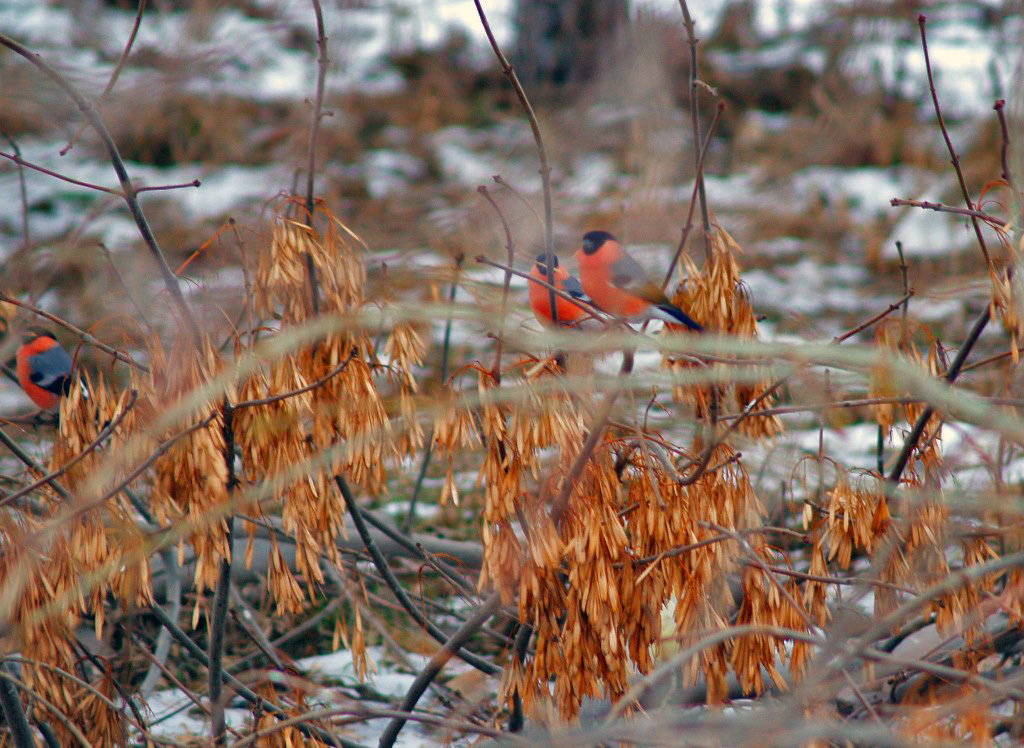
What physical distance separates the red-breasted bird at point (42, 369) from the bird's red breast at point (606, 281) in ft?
4.73

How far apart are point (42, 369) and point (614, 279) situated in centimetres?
164

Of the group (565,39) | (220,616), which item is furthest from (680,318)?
(565,39)

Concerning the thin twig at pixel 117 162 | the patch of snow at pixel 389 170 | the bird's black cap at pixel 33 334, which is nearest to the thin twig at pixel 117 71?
the thin twig at pixel 117 162

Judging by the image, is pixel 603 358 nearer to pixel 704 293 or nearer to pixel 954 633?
pixel 704 293

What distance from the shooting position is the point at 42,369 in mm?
2904

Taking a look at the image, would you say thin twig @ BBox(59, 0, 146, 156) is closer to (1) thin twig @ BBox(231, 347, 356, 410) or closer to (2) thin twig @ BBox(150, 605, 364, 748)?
(1) thin twig @ BBox(231, 347, 356, 410)

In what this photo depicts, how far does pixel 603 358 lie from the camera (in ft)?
6.47

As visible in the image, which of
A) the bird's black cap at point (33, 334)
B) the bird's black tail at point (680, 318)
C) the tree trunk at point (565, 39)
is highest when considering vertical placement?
the tree trunk at point (565, 39)

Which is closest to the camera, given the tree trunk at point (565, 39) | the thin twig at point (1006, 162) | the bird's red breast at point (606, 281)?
the thin twig at point (1006, 162)

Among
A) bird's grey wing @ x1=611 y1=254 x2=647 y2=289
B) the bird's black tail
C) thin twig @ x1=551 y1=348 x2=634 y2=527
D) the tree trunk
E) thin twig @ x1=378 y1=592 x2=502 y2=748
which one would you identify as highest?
the tree trunk

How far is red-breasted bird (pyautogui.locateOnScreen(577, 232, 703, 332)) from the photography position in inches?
97.8

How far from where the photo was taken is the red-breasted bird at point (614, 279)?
2.48m

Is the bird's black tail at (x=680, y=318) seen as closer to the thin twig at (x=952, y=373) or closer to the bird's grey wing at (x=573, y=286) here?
the thin twig at (x=952, y=373)

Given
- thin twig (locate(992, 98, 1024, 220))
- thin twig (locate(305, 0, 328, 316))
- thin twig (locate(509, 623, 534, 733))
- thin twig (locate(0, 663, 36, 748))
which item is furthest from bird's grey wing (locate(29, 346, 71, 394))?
thin twig (locate(992, 98, 1024, 220))
